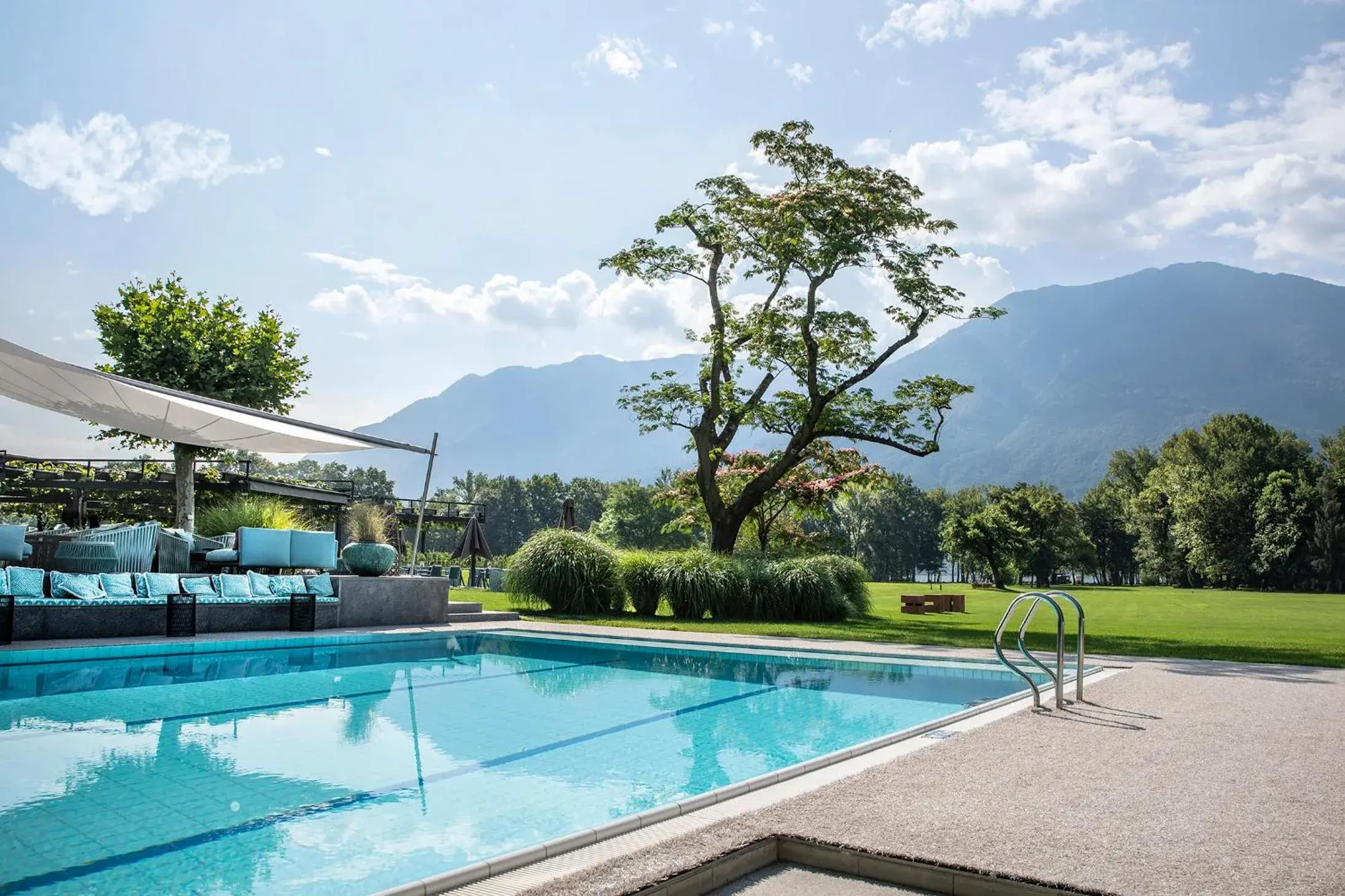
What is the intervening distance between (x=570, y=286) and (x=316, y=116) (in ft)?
173

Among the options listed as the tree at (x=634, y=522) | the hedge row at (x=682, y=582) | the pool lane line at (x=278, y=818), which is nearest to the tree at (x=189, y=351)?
the hedge row at (x=682, y=582)

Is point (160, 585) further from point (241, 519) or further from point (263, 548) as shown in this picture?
point (241, 519)

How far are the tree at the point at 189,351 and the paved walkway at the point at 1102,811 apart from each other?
15213mm

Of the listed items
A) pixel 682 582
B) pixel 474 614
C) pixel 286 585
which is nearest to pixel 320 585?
pixel 286 585

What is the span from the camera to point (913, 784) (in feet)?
11.8

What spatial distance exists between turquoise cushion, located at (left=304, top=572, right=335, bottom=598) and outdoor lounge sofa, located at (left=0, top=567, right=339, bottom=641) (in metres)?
Result: 0.01

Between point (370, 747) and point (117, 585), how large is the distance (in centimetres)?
529

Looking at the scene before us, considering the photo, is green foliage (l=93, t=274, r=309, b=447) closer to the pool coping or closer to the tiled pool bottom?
the tiled pool bottom

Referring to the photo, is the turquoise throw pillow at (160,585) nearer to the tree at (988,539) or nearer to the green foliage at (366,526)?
the green foliage at (366,526)

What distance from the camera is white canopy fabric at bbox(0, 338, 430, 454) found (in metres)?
8.37

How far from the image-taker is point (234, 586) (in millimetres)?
9695

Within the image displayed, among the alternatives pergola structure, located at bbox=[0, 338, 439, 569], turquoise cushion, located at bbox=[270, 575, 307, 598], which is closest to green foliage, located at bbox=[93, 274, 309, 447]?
pergola structure, located at bbox=[0, 338, 439, 569]

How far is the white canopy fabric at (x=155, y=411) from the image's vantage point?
837cm

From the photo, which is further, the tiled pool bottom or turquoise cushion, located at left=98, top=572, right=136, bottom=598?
turquoise cushion, located at left=98, top=572, right=136, bottom=598
